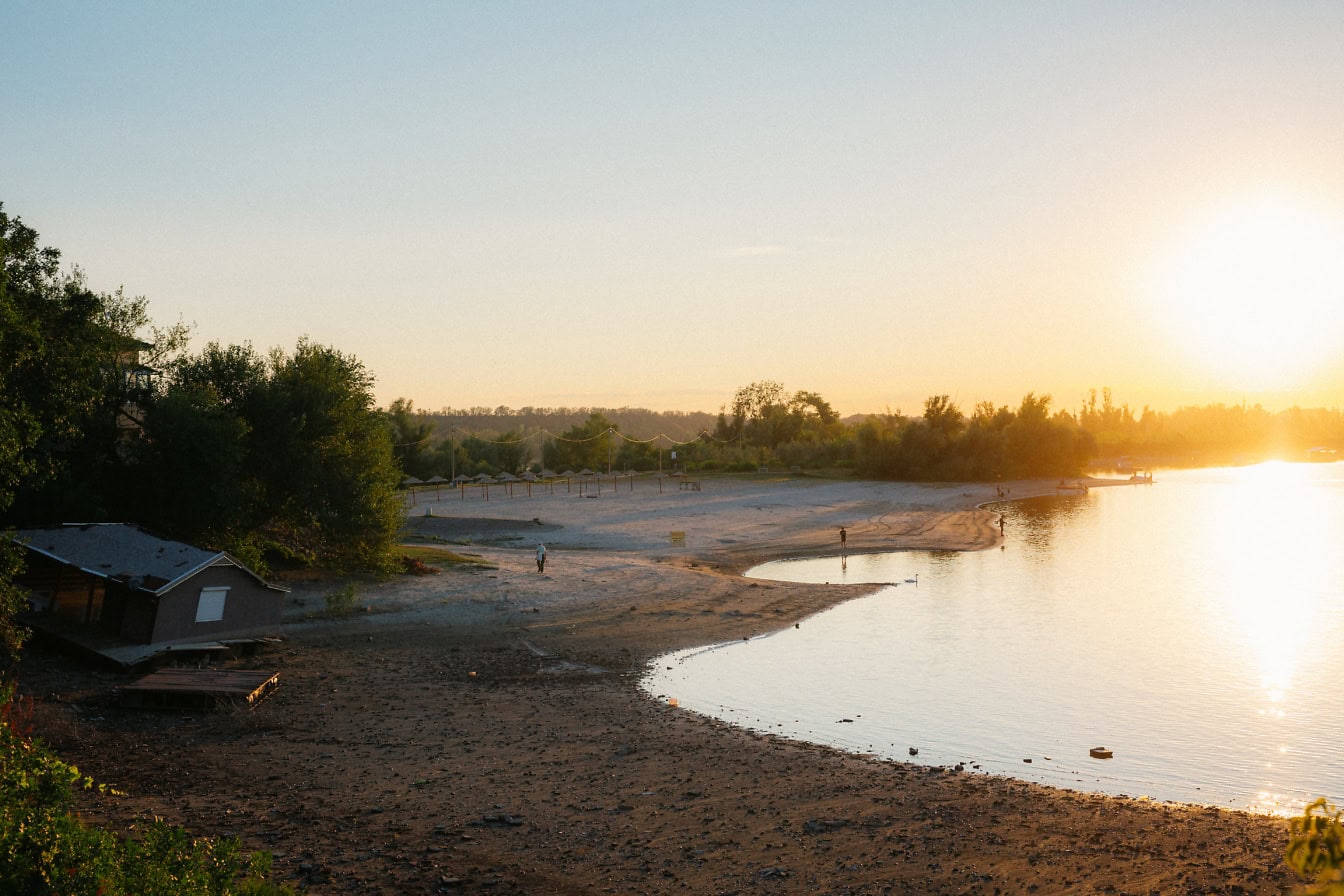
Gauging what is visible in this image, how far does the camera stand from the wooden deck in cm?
1959

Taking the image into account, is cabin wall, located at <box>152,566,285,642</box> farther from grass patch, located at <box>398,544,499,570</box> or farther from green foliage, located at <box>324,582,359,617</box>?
grass patch, located at <box>398,544,499,570</box>

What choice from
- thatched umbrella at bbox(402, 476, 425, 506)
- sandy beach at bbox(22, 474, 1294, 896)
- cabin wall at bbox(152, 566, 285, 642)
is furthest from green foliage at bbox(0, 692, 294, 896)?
thatched umbrella at bbox(402, 476, 425, 506)

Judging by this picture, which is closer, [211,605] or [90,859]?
[90,859]

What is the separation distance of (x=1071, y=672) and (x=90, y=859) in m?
24.3

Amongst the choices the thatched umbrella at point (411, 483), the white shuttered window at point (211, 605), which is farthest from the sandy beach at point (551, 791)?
the thatched umbrella at point (411, 483)

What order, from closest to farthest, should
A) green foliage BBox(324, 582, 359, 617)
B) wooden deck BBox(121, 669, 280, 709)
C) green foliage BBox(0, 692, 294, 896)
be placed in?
green foliage BBox(0, 692, 294, 896)
wooden deck BBox(121, 669, 280, 709)
green foliage BBox(324, 582, 359, 617)

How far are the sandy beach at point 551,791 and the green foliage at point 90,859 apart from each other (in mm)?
1838

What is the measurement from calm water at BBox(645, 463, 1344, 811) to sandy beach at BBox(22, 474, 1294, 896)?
7.18 feet

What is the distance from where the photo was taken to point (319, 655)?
25.4 metres

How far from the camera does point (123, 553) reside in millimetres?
24234

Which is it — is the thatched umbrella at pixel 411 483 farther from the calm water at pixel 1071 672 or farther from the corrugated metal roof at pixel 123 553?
the corrugated metal roof at pixel 123 553

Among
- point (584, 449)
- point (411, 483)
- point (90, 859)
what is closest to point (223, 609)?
point (90, 859)

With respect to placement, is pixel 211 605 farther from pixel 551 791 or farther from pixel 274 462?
pixel 551 791

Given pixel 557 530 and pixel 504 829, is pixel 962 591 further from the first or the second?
pixel 504 829
